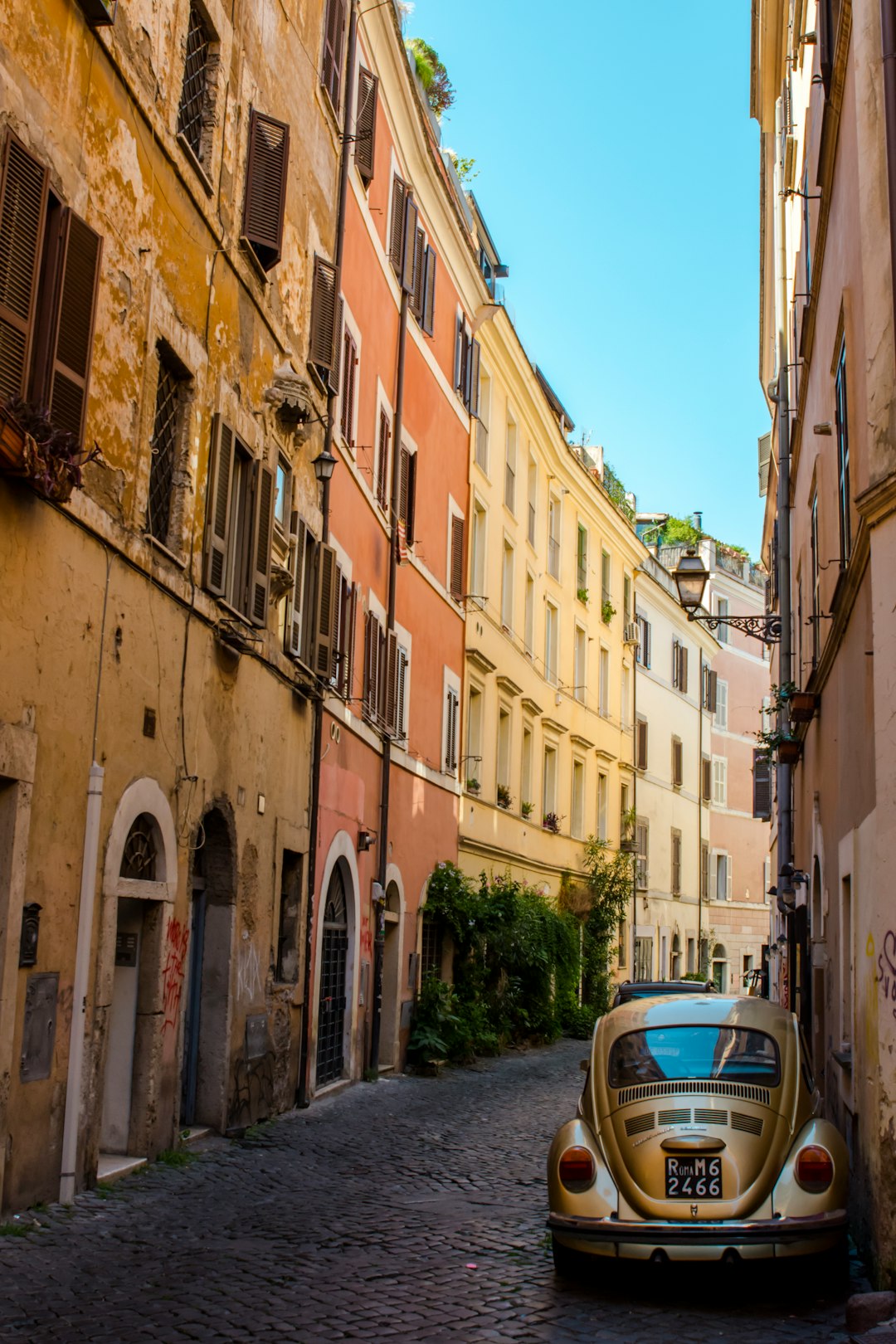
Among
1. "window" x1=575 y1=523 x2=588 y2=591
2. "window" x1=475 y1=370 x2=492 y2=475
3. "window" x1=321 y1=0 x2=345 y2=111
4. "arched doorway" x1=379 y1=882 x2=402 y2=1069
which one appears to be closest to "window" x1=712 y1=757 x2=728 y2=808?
"window" x1=575 y1=523 x2=588 y2=591

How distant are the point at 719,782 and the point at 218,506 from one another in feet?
138

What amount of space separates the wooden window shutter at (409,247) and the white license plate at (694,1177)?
1598 cm

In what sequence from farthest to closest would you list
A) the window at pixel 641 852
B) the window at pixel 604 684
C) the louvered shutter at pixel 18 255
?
1. the window at pixel 641 852
2. the window at pixel 604 684
3. the louvered shutter at pixel 18 255

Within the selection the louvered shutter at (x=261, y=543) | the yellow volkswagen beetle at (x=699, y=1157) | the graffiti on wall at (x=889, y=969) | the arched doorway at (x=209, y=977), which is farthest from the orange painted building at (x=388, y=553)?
the graffiti on wall at (x=889, y=969)

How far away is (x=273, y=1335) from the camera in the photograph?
641 centimetres

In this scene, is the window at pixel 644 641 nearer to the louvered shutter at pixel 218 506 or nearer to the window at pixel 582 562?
the window at pixel 582 562

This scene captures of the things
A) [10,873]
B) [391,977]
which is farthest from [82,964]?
[391,977]

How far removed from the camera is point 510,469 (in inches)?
1175

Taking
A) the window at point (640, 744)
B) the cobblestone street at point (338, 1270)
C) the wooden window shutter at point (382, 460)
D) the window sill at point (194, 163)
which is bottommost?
the cobblestone street at point (338, 1270)

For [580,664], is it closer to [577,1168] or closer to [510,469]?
[510,469]

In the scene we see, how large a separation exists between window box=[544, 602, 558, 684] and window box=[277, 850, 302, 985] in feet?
57.0

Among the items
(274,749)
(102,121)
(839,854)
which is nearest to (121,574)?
(102,121)

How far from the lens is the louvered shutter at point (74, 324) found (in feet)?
27.7

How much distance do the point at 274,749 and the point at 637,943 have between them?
27839 millimetres
